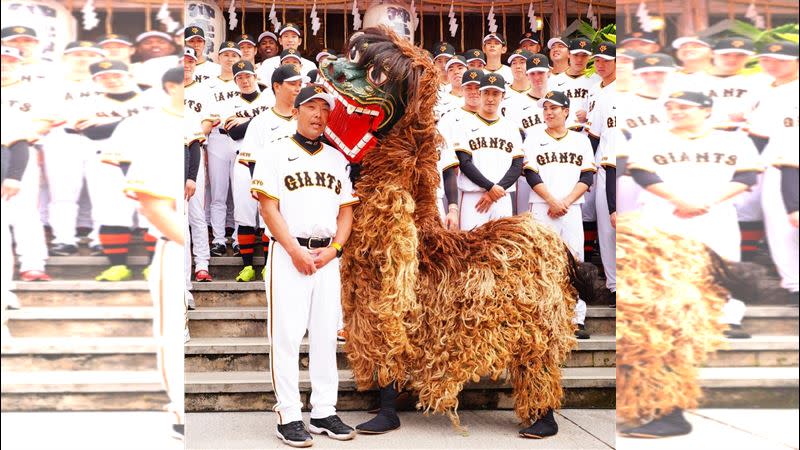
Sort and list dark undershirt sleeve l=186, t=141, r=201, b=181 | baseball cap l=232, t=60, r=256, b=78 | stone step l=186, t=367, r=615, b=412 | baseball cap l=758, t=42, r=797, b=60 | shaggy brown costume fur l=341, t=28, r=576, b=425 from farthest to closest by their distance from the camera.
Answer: baseball cap l=232, t=60, r=256, b=78 → dark undershirt sleeve l=186, t=141, r=201, b=181 → stone step l=186, t=367, r=615, b=412 → shaggy brown costume fur l=341, t=28, r=576, b=425 → baseball cap l=758, t=42, r=797, b=60

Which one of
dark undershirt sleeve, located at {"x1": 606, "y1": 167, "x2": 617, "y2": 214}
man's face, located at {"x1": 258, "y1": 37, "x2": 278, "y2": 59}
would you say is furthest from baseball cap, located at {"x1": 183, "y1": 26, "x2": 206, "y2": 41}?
dark undershirt sleeve, located at {"x1": 606, "y1": 167, "x2": 617, "y2": 214}

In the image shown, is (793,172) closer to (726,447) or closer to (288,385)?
(726,447)

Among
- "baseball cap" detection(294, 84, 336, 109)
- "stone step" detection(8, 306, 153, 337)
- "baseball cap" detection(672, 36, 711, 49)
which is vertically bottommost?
"stone step" detection(8, 306, 153, 337)

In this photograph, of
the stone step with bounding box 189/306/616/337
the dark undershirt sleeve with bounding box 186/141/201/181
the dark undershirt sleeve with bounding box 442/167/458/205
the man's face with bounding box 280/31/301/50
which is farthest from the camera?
the man's face with bounding box 280/31/301/50

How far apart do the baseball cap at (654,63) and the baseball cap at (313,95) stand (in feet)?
6.10

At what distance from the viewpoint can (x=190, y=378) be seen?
4699 mm

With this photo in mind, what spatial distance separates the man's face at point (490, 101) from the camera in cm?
579

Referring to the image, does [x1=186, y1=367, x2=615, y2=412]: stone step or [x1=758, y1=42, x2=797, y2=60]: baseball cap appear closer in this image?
[x1=758, y1=42, x2=797, y2=60]: baseball cap

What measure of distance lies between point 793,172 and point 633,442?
1028 mm

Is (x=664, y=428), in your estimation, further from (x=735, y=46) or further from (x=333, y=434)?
(x=333, y=434)

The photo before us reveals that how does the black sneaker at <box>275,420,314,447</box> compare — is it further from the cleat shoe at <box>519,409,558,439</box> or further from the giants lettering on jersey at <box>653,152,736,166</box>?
the giants lettering on jersey at <box>653,152,736,166</box>

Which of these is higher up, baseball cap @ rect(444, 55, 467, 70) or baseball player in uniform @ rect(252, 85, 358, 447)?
baseball cap @ rect(444, 55, 467, 70)

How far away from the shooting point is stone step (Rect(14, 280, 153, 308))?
261 cm

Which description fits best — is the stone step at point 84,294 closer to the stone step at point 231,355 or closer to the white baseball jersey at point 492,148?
the stone step at point 231,355
